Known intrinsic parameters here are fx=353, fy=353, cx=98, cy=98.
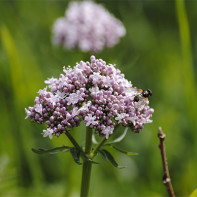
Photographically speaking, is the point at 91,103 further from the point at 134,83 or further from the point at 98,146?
the point at 134,83

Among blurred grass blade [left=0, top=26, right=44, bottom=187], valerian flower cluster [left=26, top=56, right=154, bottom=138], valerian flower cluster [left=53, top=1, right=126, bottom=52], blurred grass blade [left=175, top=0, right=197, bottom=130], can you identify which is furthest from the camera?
valerian flower cluster [left=53, top=1, right=126, bottom=52]

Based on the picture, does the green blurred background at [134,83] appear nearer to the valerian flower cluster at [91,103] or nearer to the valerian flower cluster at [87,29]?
the valerian flower cluster at [87,29]

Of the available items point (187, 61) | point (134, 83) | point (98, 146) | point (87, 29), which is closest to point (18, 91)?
point (87, 29)

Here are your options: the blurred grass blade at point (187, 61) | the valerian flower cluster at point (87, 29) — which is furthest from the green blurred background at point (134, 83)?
the valerian flower cluster at point (87, 29)

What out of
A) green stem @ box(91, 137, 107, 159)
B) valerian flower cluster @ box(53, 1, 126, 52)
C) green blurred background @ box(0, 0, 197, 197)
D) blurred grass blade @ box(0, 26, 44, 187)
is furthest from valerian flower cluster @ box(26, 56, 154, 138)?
valerian flower cluster @ box(53, 1, 126, 52)

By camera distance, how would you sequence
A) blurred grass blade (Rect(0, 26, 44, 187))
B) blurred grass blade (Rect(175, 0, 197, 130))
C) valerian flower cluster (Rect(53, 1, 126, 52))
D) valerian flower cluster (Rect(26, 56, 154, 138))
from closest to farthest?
1. valerian flower cluster (Rect(26, 56, 154, 138))
2. blurred grass blade (Rect(175, 0, 197, 130))
3. blurred grass blade (Rect(0, 26, 44, 187))
4. valerian flower cluster (Rect(53, 1, 126, 52))

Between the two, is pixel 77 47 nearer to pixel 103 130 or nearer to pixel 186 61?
pixel 186 61

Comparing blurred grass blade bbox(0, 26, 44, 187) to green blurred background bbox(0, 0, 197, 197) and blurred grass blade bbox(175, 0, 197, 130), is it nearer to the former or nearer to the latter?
green blurred background bbox(0, 0, 197, 197)

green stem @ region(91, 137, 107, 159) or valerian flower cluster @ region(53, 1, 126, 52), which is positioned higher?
valerian flower cluster @ region(53, 1, 126, 52)
